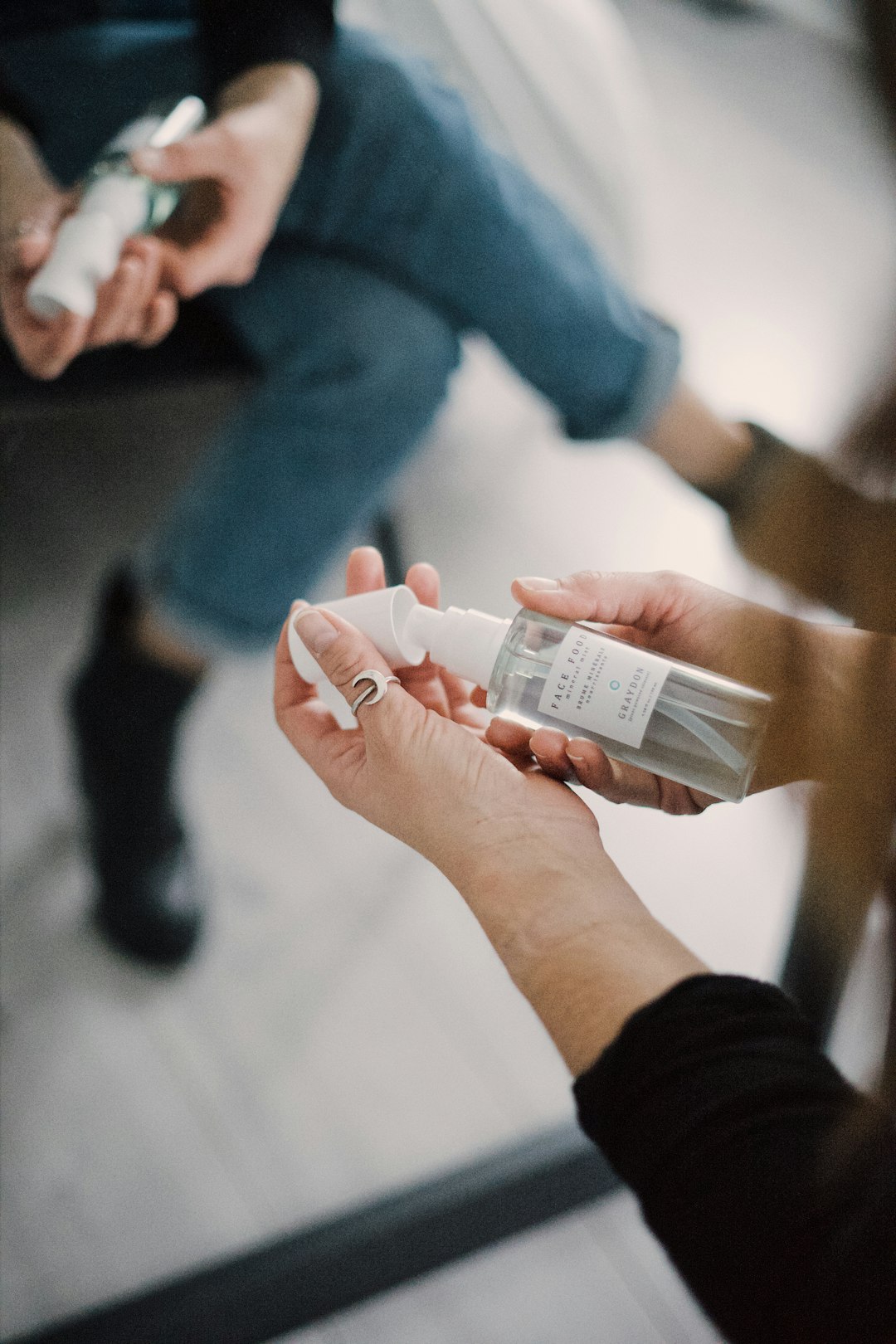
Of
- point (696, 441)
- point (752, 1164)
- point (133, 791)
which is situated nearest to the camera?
point (752, 1164)

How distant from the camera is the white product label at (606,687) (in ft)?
1.05

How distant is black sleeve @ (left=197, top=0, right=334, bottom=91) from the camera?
1.86 ft

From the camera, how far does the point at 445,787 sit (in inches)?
13.3

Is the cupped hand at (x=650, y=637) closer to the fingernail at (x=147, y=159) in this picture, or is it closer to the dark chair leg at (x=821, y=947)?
the dark chair leg at (x=821, y=947)

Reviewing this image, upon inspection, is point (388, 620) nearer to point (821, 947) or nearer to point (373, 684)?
point (373, 684)

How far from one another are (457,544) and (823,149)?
308 mm

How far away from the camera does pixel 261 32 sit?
22.3 inches

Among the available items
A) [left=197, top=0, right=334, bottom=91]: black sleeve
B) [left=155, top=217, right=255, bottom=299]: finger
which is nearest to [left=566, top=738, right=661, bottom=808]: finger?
[left=155, top=217, right=255, bottom=299]: finger

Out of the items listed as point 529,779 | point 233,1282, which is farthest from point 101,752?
point 529,779

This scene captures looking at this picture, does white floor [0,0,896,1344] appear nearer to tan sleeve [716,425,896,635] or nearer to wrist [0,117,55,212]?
tan sleeve [716,425,896,635]

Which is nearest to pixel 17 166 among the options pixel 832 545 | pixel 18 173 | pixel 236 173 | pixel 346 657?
pixel 18 173

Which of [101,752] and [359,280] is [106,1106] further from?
[359,280]

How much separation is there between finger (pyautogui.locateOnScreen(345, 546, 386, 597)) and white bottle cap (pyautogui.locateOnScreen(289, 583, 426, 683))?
0.02 m

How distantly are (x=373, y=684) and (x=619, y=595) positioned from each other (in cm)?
9
